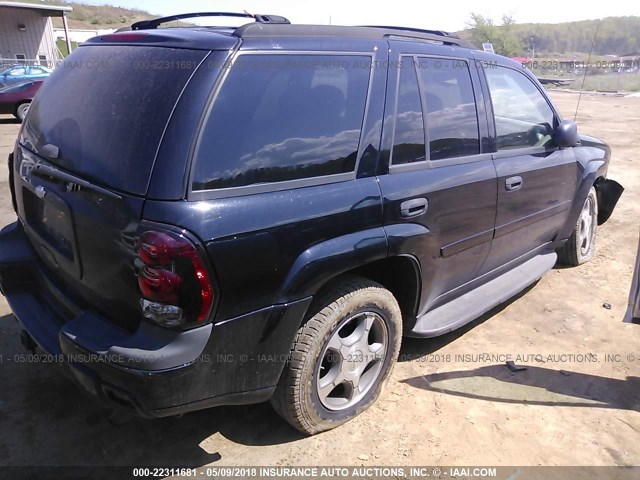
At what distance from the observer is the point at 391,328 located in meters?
2.88

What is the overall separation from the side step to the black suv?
0.08 ft

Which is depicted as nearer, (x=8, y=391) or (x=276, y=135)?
(x=276, y=135)

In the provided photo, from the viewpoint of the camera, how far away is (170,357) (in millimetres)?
1990

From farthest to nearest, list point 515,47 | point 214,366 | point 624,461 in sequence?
point 515,47 < point 624,461 < point 214,366

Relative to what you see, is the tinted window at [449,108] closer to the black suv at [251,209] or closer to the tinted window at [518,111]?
the black suv at [251,209]

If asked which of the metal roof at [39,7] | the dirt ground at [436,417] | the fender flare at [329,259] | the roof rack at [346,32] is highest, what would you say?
the metal roof at [39,7]

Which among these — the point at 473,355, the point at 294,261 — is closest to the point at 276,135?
the point at 294,261

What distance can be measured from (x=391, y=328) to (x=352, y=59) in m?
1.44

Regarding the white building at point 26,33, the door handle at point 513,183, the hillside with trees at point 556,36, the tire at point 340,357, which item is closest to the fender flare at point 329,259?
the tire at point 340,357

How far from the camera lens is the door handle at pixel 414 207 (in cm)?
267

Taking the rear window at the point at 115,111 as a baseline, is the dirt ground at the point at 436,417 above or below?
below

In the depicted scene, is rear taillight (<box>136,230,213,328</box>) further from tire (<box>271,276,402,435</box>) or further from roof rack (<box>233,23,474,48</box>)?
roof rack (<box>233,23,474,48</box>)

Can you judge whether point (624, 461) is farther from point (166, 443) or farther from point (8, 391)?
point (8, 391)

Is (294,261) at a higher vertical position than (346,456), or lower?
higher
